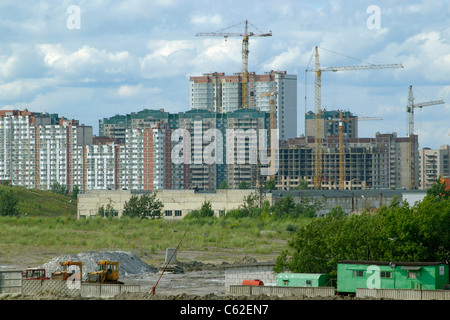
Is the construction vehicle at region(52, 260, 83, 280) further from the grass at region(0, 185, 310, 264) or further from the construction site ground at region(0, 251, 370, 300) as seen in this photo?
the grass at region(0, 185, 310, 264)

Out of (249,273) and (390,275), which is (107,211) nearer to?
(249,273)

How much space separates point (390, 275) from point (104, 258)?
19943mm

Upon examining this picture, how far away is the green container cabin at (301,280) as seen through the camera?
32.9 m

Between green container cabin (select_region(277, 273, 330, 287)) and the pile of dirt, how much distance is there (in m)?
13.2

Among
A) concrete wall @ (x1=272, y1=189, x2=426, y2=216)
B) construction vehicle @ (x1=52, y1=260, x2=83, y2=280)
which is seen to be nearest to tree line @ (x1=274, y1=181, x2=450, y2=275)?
construction vehicle @ (x1=52, y1=260, x2=83, y2=280)

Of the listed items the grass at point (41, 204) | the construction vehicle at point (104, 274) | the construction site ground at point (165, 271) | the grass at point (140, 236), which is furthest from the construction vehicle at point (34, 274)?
the grass at point (41, 204)

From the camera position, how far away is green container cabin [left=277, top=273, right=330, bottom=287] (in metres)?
32.9

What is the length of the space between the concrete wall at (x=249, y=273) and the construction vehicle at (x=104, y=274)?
5192 mm

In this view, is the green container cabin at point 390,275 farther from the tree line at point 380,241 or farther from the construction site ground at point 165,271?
the construction site ground at point 165,271

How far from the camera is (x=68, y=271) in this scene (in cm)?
4034

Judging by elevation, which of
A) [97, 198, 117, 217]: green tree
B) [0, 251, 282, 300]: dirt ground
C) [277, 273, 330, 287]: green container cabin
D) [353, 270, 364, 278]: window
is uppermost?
[353, 270, 364, 278]: window

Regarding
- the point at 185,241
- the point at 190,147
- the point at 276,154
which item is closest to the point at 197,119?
the point at 190,147

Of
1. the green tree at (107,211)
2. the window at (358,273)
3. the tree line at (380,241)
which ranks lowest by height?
the green tree at (107,211)

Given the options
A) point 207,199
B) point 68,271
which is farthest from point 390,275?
point 207,199
